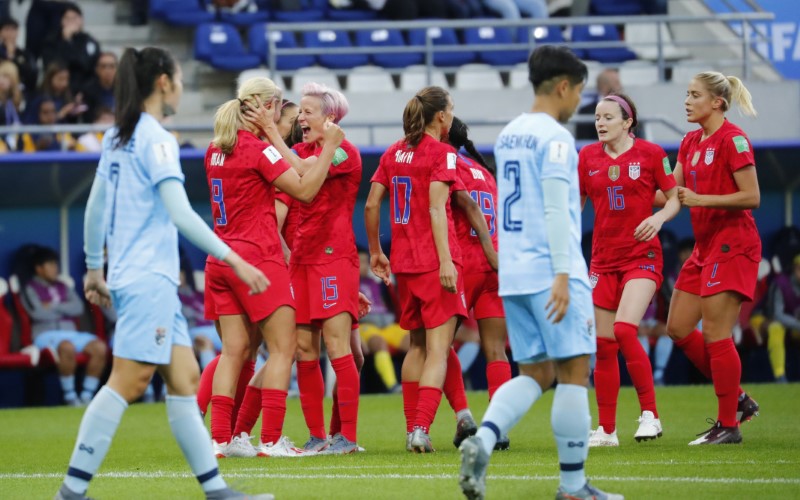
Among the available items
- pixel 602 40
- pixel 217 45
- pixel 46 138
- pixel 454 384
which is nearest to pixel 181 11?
pixel 217 45

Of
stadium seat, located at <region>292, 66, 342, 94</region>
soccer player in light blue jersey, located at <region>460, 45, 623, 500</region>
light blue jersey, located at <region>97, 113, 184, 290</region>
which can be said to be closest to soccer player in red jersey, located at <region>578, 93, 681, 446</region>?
soccer player in light blue jersey, located at <region>460, 45, 623, 500</region>

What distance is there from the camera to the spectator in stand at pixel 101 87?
52.2 ft

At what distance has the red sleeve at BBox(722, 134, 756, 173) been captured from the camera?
8.21 meters

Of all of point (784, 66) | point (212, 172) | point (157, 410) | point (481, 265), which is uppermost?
point (784, 66)

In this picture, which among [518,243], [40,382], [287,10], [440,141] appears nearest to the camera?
[518,243]

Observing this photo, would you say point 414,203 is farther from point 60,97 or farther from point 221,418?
point 60,97

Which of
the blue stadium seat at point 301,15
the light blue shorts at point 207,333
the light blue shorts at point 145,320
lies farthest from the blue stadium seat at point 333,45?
the light blue shorts at point 145,320

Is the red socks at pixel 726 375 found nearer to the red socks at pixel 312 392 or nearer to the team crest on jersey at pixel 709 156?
the team crest on jersey at pixel 709 156

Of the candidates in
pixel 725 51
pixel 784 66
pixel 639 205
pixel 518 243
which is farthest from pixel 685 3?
pixel 518 243

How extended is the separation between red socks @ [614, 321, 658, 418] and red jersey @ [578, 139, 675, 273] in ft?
1.51

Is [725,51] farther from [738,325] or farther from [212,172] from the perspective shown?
[212,172]

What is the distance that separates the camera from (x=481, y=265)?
862cm

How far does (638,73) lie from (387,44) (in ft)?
11.2

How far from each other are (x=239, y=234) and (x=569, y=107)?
2530mm
